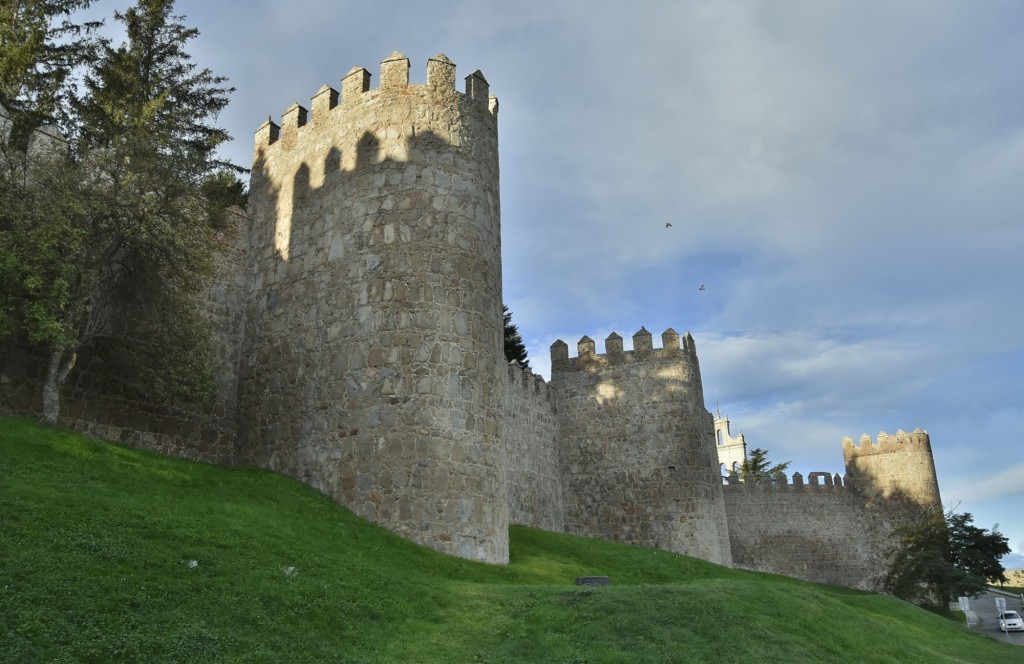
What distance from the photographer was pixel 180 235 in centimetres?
1519

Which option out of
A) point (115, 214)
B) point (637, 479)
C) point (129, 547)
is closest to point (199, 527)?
point (129, 547)

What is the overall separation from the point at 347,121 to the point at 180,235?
5.24 metres

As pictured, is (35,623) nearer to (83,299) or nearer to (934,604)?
(83,299)

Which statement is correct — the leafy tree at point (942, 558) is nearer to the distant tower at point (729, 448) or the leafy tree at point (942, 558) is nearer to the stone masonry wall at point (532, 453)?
the stone masonry wall at point (532, 453)

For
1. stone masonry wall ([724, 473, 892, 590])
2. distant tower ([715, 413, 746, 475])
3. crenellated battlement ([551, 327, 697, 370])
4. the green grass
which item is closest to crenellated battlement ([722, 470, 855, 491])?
stone masonry wall ([724, 473, 892, 590])

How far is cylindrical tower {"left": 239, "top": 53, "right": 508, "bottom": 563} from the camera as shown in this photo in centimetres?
1561

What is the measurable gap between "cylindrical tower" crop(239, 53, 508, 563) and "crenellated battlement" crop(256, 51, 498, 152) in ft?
0.14

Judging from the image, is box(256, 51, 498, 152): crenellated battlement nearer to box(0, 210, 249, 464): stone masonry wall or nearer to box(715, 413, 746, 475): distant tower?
box(0, 210, 249, 464): stone masonry wall

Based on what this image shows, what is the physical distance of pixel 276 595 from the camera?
30.9ft

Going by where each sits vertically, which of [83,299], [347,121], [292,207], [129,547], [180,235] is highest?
[347,121]

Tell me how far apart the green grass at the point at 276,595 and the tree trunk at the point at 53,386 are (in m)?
0.95

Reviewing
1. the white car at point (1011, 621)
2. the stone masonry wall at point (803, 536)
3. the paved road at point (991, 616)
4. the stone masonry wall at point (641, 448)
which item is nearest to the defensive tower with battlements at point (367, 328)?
the stone masonry wall at point (641, 448)

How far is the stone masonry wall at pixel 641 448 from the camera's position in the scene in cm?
2967

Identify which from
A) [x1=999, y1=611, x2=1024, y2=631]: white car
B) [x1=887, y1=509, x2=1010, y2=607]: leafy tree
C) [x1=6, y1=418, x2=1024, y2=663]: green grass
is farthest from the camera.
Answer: [x1=887, y1=509, x2=1010, y2=607]: leafy tree
